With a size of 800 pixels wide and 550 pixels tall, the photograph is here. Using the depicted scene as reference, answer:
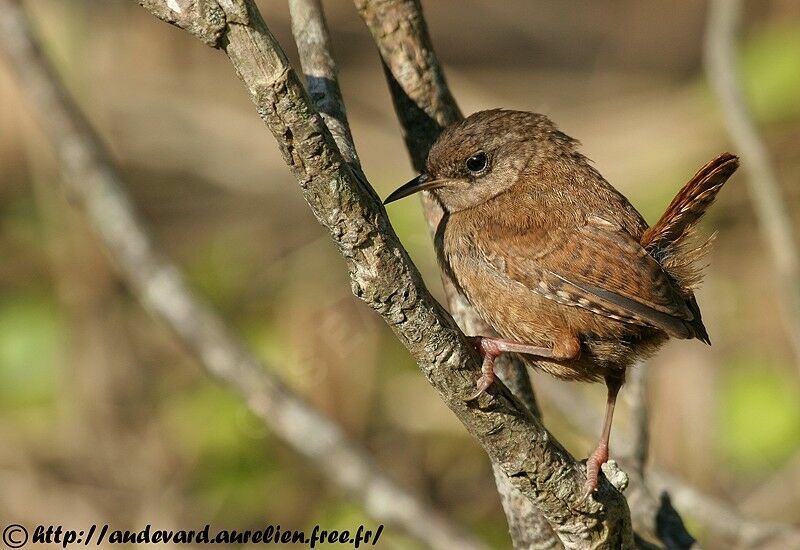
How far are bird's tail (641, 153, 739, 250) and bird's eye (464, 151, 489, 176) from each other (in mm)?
607

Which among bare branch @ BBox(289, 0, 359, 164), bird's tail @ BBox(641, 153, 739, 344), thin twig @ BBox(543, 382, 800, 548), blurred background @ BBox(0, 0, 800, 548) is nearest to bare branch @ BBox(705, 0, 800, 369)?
thin twig @ BBox(543, 382, 800, 548)

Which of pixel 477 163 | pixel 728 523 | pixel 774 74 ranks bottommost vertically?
pixel 728 523

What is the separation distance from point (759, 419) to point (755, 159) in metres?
2.03

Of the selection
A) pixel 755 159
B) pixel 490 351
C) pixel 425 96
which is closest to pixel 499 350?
pixel 490 351

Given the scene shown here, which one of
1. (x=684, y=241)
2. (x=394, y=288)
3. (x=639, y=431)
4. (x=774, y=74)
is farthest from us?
(x=774, y=74)

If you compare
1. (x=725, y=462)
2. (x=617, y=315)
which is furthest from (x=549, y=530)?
(x=725, y=462)

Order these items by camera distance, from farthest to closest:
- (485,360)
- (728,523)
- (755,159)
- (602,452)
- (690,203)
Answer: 1. (755,159)
2. (728,523)
3. (690,203)
4. (602,452)
5. (485,360)

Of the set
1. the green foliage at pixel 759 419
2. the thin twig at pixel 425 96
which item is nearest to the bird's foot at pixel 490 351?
the thin twig at pixel 425 96

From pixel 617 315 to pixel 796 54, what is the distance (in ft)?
13.9

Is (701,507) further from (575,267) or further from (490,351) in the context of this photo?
(490,351)

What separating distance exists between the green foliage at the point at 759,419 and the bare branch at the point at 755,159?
1454 mm

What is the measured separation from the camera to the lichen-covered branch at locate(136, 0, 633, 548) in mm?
2330

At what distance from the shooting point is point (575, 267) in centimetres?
342

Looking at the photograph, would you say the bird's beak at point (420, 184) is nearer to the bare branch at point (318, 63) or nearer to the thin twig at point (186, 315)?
the bare branch at point (318, 63)
